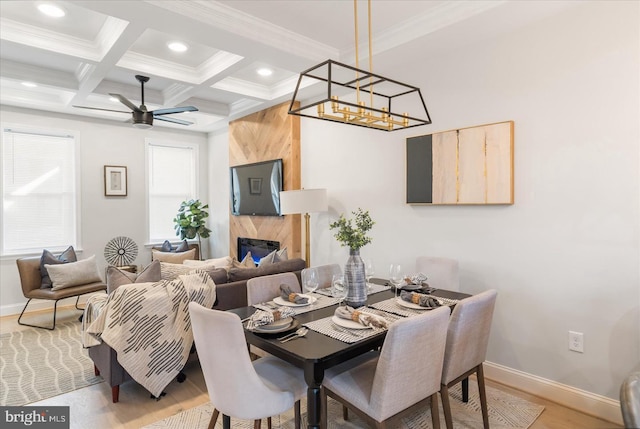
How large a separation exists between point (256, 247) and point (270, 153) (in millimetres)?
1390

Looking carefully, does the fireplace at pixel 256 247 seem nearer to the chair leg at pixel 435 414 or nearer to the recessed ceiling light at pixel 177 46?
the recessed ceiling light at pixel 177 46

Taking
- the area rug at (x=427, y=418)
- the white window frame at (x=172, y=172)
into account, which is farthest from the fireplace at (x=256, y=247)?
the area rug at (x=427, y=418)

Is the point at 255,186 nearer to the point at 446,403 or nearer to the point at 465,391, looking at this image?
the point at 465,391

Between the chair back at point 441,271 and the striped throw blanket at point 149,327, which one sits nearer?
the striped throw blanket at point 149,327

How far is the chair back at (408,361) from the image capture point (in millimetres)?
1593

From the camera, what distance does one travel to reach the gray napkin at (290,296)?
232 cm

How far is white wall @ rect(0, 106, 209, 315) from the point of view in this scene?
4852 millimetres

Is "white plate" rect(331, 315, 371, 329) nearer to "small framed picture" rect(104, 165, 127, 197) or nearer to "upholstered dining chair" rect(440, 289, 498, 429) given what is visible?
"upholstered dining chair" rect(440, 289, 498, 429)

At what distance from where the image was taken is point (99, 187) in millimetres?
5527

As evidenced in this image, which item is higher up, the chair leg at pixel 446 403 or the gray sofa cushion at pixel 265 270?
the gray sofa cushion at pixel 265 270

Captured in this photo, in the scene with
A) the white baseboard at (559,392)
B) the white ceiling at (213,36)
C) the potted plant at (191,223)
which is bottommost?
the white baseboard at (559,392)

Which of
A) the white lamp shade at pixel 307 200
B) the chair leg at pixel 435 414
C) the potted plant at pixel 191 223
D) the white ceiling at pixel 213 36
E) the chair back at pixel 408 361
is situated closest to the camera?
the chair back at pixel 408 361

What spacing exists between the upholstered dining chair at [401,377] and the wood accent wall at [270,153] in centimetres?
293

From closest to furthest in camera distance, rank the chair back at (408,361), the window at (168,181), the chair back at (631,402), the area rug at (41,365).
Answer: the chair back at (631,402)
the chair back at (408,361)
the area rug at (41,365)
the window at (168,181)
